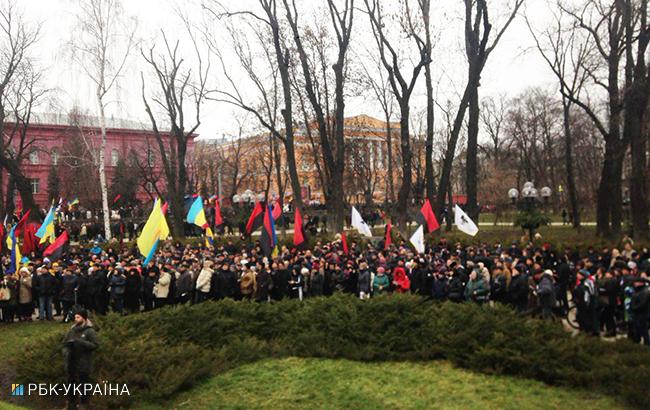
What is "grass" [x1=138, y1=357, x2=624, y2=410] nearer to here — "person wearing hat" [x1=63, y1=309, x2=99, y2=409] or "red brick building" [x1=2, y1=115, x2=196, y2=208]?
"person wearing hat" [x1=63, y1=309, x2=99, y2=409]

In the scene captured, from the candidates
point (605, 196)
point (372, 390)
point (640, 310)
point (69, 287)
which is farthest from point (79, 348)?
point (605, 196)

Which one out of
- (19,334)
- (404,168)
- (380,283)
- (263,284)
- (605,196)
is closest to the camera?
(19,334)

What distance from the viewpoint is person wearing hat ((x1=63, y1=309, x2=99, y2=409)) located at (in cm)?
854

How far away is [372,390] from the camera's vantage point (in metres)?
9.40

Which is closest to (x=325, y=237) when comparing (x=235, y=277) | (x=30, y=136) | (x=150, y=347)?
(x=235, y=277)

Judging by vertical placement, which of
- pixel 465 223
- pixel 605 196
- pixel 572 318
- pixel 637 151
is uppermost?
pixel 637 151

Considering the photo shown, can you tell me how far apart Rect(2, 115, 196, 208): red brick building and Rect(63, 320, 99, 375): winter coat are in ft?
148

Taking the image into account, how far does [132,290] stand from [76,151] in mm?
43204

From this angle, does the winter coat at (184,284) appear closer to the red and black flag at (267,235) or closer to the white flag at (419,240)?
the red and black flag at (267,235)

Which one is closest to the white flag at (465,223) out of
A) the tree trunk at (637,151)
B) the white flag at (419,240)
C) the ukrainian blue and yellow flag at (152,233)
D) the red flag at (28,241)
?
the white flag at (419,240)

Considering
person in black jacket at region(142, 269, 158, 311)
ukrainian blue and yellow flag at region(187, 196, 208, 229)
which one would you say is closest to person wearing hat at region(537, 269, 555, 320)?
person in black jacket at region(142, 269, 158, 311)

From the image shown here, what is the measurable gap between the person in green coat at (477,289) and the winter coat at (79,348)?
335 inches

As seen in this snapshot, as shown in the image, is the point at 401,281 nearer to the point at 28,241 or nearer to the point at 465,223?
the point at 465,223

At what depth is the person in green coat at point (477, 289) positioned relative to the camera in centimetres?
1357
